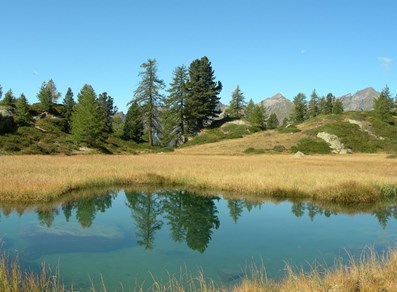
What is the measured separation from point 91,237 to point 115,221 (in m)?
2.95

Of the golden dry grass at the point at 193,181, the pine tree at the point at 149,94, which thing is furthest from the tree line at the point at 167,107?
the golden dry grass at the point at 193,181

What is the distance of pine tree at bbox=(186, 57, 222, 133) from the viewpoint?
270 ft

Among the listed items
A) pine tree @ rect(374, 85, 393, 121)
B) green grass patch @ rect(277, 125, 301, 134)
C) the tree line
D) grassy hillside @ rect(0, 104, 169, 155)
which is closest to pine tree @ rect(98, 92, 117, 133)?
the tree line

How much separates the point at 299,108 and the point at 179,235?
115 meters

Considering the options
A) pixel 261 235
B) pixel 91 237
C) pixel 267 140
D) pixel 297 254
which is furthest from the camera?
pixel 267 140

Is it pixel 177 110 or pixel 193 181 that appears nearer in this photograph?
pixel 193 181

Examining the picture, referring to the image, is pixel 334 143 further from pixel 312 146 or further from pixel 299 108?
pixel 299 108

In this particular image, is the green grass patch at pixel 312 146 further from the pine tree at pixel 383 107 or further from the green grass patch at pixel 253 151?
the pine tree at pixel 383 107

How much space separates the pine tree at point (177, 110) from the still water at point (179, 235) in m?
59.7

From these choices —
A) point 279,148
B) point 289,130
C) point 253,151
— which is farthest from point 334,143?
point 253,151

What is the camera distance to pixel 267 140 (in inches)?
2618

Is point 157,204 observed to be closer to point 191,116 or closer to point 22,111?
point 22,111

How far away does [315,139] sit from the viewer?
64.4 metres

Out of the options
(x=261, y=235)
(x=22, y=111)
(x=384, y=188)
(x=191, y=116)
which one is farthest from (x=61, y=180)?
(x=191, y=116)
